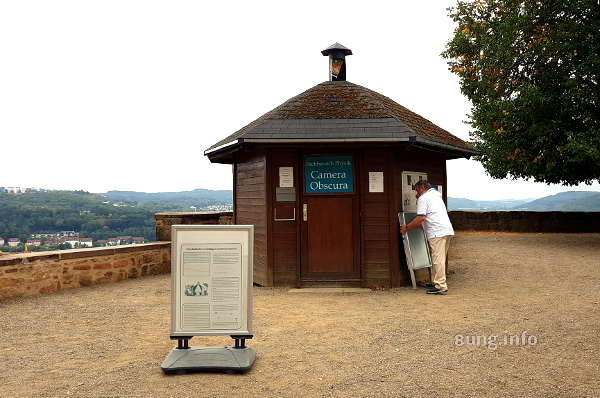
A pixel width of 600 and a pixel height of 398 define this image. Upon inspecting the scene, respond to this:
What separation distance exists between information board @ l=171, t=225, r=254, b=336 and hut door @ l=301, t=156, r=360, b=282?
4187mm

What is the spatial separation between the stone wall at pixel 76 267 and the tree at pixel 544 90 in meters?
11.4

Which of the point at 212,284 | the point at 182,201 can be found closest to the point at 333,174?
the point at 212,284

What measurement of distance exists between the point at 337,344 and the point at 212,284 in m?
1.54

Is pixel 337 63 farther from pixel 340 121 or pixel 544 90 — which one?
pixel 544 90

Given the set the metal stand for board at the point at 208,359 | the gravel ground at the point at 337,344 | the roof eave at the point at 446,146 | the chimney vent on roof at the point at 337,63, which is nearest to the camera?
the gravel ground at the point at 337,344

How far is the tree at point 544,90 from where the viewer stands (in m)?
15.3

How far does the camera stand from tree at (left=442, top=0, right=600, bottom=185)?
1533 centimetres

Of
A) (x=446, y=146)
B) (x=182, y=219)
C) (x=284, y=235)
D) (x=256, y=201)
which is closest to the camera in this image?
(x=284, y=235)

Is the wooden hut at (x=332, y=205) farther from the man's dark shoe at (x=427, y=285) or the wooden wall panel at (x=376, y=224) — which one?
the man's dark shoe at (x=427, y=285)

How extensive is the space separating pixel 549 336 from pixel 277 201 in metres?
4.80

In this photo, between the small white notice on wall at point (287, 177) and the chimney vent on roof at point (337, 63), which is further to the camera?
the chimney vent on roof at point (337, 63)

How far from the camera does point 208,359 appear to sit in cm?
475

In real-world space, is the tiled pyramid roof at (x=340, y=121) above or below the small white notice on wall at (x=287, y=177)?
above

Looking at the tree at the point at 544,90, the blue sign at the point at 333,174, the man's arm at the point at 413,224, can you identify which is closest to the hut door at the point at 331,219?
the blue sign at the point at 333,174
